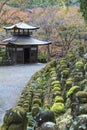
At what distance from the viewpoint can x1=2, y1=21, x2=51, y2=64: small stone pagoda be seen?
35.6 meters

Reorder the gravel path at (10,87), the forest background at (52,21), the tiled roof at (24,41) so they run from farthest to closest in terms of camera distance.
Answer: the tiled roof at (24,41)
the forest background at (52,21)
the gravel path at (10,87)

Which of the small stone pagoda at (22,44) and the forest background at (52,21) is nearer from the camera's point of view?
the forest background at (52,21)

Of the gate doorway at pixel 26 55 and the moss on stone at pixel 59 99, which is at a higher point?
the moss on stone at pixel 59 99

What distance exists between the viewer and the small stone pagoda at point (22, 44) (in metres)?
35.6

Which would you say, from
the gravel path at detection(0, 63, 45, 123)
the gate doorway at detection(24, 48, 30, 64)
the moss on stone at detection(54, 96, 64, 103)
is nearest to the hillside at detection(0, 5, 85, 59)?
the gate doorway at detection(24, 48, 30, 64)

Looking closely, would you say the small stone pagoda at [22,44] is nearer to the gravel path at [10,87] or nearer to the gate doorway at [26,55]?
the gate doorway at [26,55]

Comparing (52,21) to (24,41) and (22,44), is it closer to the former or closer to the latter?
(24,41)

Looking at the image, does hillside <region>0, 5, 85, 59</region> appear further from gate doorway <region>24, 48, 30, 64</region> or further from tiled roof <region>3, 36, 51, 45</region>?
gate doorway <region>24, 48, 30, 64</region>

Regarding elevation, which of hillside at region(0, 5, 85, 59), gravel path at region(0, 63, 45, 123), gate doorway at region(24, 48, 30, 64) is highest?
hillside at region(0, 5, 85, 59)

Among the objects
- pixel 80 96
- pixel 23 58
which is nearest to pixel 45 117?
pixel 80 96

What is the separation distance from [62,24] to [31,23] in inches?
243

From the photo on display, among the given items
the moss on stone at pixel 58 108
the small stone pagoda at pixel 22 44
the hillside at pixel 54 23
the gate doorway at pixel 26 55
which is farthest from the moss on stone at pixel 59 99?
the gate doorway at pixel 26 55

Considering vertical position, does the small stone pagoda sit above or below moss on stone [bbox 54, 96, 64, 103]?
below

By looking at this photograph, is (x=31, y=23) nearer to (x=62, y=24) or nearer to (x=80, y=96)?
(x=62, y=24)
